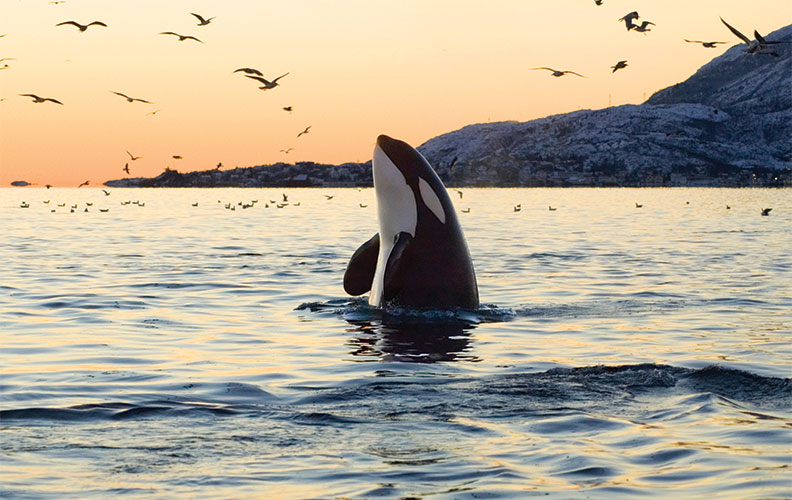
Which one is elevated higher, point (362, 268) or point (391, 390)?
point (362, 268)

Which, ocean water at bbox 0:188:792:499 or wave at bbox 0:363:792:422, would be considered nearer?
ocean water at bbox 0:188:792:499

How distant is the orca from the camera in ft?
52.7

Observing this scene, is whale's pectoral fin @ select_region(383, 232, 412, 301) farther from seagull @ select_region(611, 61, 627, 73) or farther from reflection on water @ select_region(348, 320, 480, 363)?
seagull @ select_region(611, 61, 627, 73)

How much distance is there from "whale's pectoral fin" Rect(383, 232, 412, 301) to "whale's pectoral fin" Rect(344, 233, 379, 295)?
1220mm

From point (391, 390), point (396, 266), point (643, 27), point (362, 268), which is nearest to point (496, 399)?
point (391, 390)

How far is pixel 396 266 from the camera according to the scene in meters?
15.8

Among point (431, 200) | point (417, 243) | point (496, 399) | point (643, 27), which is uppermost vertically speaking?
point (643, 27)

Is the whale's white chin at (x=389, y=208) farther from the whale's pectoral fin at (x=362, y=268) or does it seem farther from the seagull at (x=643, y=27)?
the seagull at (x=643, y=27)

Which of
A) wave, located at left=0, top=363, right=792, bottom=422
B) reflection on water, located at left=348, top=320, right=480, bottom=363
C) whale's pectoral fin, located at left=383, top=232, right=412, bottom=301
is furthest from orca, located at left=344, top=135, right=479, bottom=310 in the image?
wave, located at left=0, top=363, right=792, bottom=422

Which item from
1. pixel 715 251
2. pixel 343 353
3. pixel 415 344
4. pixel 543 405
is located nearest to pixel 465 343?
pixel 415 344

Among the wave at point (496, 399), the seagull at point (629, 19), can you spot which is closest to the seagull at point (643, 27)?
the seagull at point (629, 19)

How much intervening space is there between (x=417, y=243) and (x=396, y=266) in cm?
50

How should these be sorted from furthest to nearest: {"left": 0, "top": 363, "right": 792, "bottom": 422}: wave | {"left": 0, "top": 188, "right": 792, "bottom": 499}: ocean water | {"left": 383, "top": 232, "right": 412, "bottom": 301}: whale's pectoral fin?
{"left": 383, "top": 232, "right": 412, "bottom": 301}: whale's pectoral fin < {"left": 0, "top": 363, "right": 792, "bottom": 422}: wave < {"left": 0, "top": 188, "right": 792, "bottom": 499}: ocean water

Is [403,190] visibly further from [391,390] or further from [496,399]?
[496,399]
